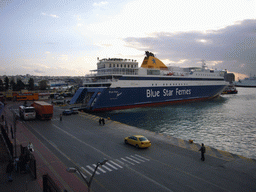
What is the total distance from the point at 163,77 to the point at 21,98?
1617 inches

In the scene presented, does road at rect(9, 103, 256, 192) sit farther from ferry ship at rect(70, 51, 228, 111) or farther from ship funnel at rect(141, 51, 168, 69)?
ship funnel at rect(141, 51, 168, 69)

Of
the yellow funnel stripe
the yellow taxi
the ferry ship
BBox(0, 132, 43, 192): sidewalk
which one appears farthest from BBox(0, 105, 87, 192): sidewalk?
the yellow funnel stripe

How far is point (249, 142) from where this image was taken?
2005 centimetres

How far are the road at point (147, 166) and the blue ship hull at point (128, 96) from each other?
1795cm

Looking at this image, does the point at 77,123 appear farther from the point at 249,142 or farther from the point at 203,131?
the point at 249,142

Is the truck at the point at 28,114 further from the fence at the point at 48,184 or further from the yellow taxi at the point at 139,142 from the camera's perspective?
the fence at the point at 48,184

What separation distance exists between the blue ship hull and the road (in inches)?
707

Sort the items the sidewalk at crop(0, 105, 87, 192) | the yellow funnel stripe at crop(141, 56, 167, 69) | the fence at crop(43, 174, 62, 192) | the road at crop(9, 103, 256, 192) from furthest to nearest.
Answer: the yellow funnel stripe at crop(141, 56, 167, 69) → the road at crop(9, 103, 256, 192) → the sidewalk at crop(0, 105, 87, 192) → the fence at crop(43, 174, 62, 192)

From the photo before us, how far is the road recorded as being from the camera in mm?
9711

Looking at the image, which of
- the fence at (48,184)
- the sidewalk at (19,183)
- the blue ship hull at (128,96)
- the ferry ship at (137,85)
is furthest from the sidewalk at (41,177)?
the ferry ship at (137,85)

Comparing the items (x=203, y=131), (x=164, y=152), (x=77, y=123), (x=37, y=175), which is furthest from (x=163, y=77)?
(x=37, y=175)

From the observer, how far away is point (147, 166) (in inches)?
473

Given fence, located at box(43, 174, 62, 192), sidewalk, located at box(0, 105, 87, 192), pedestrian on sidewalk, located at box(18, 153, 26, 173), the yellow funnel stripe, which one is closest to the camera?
fence, located at box(43, 174, 62, 192)

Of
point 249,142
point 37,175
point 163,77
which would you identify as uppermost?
point 163,77
